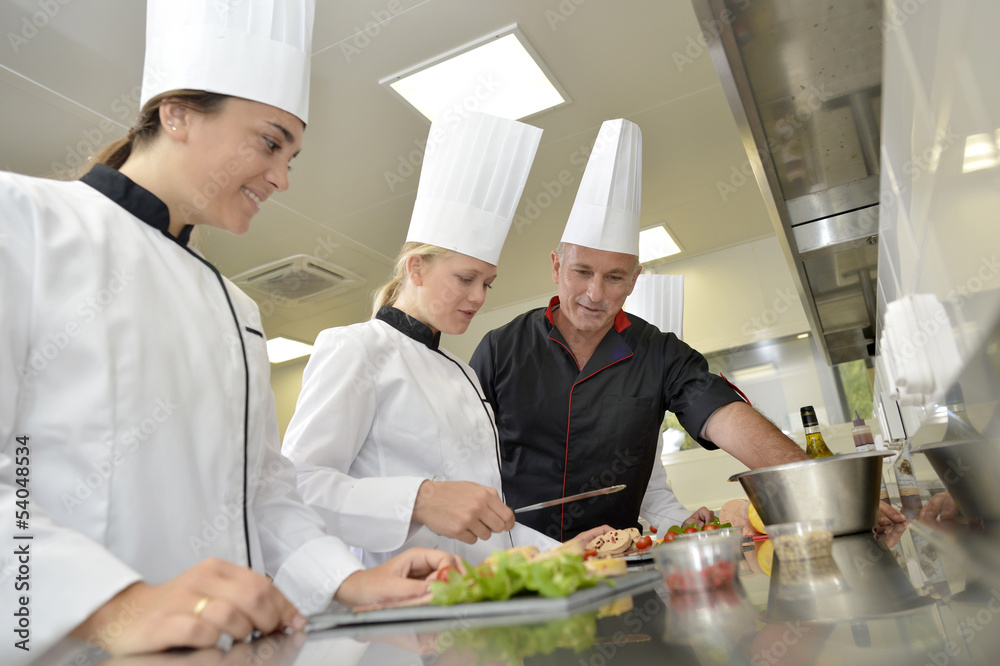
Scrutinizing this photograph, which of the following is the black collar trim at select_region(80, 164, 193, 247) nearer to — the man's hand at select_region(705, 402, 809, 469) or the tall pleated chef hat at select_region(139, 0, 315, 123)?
the tall pleated chef hat at select_region(139, 0, 315, 123)

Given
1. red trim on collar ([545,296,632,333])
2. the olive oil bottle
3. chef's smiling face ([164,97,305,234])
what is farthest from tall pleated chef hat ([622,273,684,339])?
chef's smiling face ([164,97,305,234])

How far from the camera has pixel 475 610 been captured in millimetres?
551

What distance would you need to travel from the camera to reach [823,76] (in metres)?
1.22

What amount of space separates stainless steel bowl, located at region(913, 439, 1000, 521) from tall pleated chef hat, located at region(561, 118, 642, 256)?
1.05 m

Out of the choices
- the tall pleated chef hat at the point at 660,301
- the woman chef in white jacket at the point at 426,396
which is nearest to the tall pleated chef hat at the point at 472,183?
the woman chef in white jacket at the point at 426,396

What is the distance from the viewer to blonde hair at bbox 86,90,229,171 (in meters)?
0.92

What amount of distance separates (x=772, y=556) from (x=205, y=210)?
911mm

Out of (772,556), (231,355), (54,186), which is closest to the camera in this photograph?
(54,186)

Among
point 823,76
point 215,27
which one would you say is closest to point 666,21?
point 823,76

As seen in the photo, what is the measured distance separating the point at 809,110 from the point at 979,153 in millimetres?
544

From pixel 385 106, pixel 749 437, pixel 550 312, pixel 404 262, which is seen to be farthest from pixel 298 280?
pixel 749 437

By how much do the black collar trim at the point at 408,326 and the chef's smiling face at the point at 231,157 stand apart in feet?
1.77

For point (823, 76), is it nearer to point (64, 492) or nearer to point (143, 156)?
point (143, 156)

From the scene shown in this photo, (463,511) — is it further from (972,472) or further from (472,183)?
(472,183)
